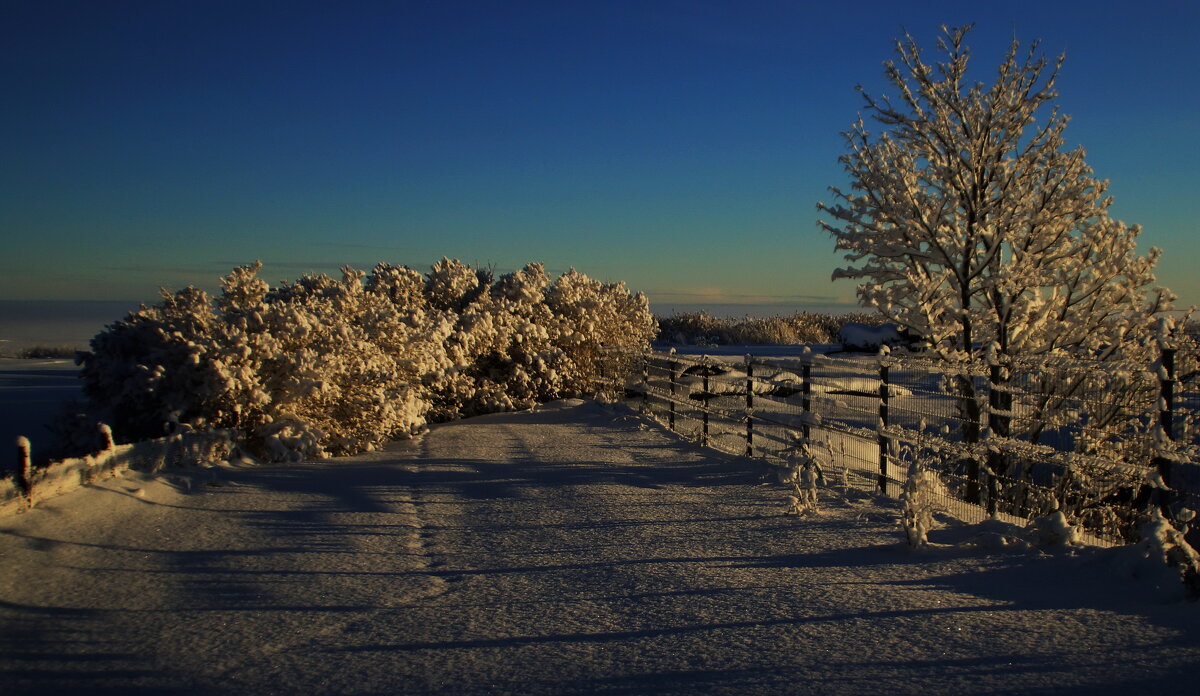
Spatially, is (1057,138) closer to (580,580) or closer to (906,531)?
(906,531)

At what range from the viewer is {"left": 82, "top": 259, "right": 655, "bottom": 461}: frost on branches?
10.6 m

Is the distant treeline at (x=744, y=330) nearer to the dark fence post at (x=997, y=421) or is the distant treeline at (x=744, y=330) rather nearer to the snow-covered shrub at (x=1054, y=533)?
the dark fence post at (x=997, y=421)

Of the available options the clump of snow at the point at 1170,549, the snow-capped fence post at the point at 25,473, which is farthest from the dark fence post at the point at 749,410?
the snow-capped fence post at the point at 25,473

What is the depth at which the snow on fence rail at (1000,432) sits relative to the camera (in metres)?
6.36

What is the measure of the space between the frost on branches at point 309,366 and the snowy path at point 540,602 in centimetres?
201

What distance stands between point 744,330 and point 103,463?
28622 mm

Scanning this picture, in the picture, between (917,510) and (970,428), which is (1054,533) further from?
(970,428)

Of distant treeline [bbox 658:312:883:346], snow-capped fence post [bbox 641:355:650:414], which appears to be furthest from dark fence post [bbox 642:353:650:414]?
distant treeline [bbox 658:312:883:346]

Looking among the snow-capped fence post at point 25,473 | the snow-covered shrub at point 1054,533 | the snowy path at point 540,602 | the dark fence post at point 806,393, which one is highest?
the dark fence post at point 806,393

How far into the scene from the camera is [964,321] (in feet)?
40.6

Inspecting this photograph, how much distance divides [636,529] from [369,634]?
2.98 m

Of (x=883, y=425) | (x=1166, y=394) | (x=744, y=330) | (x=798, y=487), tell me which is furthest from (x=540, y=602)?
(x=744, y=330)

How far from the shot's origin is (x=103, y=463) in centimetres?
851

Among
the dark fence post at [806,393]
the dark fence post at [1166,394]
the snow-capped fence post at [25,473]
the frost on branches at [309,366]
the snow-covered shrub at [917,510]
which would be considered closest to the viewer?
the dark fence post at [1166,394]
